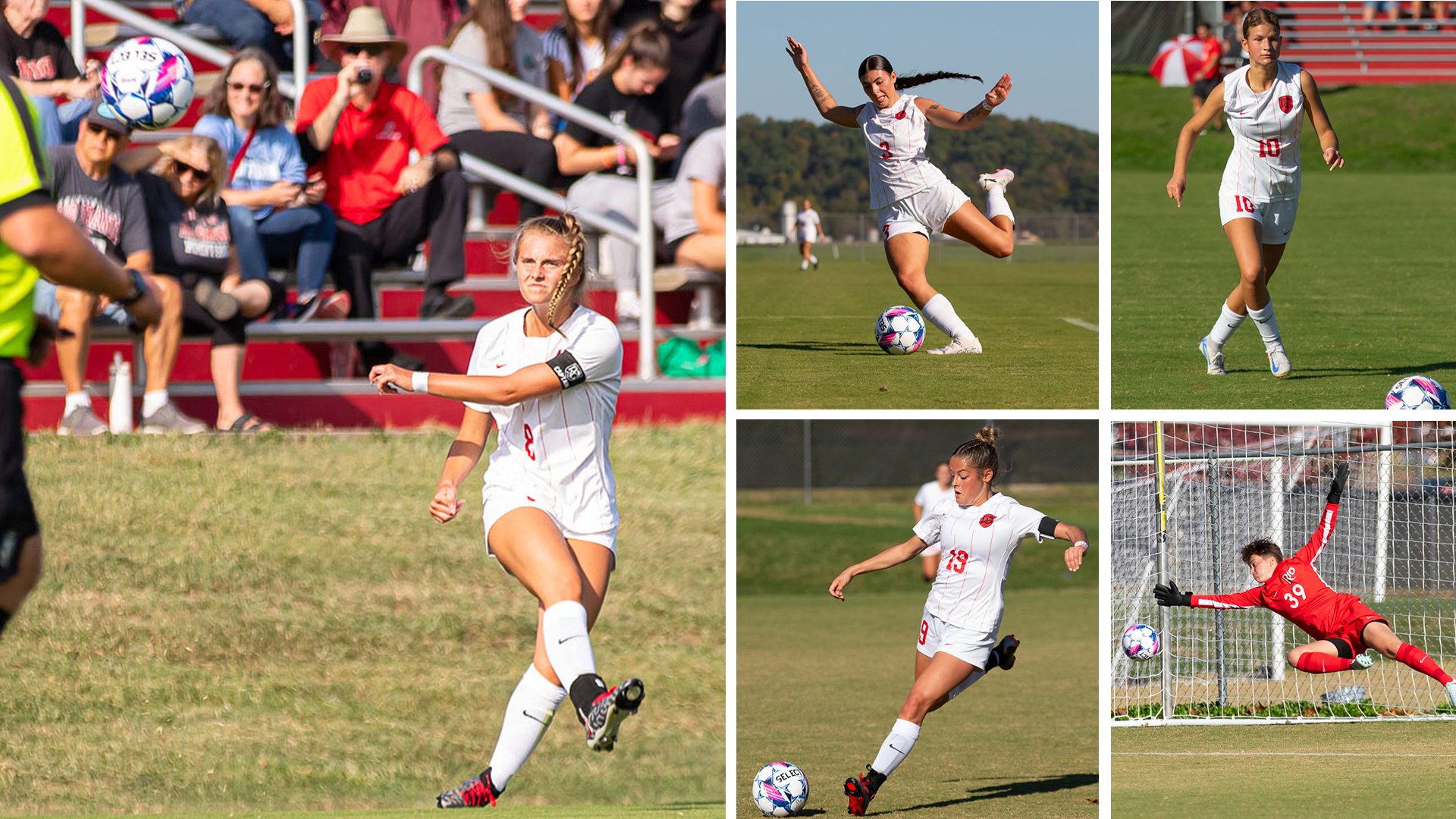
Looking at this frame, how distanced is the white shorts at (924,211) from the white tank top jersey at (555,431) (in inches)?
74.5

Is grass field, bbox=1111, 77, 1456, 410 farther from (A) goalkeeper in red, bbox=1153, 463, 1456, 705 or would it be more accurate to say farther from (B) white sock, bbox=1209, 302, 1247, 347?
(A) goalkeeper in red, bbox=1153, 463, 1456, 705

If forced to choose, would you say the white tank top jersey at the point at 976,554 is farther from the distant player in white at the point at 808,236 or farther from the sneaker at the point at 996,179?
the distant player in white at the point at 808,236

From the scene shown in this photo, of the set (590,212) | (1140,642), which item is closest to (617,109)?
(590,212)

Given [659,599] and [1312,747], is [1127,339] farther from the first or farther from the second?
[659,599]

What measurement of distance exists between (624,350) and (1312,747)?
15.2ft

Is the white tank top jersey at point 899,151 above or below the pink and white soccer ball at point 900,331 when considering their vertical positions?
above

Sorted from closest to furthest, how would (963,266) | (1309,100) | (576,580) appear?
(576,580) → (1309,100) → (963,266)

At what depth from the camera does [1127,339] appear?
8555mm

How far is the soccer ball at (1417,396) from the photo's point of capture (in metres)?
6.12

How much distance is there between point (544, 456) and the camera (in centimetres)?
483

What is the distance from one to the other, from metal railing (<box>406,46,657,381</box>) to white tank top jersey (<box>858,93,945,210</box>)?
8.94 feet

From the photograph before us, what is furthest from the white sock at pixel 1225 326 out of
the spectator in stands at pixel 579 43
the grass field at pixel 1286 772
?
the spectator in stands at pixel 579 43

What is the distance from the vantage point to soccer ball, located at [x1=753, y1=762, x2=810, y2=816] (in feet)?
18.3

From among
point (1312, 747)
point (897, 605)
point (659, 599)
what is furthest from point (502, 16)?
point (897, 605)
